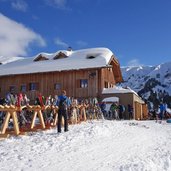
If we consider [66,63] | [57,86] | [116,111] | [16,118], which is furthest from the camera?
[66,63]

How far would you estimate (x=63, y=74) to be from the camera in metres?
30.5

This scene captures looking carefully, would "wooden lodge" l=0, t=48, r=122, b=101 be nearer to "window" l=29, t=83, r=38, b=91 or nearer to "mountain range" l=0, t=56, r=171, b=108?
"window" l=29, t=83, r=38, b=91

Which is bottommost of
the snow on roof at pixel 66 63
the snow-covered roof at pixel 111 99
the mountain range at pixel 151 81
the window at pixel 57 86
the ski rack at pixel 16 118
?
the ski rack at pixel 16 118

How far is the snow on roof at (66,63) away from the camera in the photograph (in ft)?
98.0

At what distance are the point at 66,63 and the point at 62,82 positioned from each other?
2375 mm

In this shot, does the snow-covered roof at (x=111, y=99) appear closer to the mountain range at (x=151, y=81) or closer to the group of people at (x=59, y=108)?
the group of people at (x=59, y=108)

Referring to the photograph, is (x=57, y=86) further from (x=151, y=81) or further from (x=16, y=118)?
(x=151, y=81)

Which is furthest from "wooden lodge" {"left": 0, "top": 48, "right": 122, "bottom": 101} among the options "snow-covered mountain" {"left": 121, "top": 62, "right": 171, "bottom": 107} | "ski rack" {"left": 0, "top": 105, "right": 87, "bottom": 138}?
"snow-covered mountain" {"left": 121, "top": 62, "right": 171, "bottom": 107}

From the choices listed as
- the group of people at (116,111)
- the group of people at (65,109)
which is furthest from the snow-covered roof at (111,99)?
the group of people at (65,109)

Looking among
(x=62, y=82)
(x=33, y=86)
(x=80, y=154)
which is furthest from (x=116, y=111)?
(x=80, y=154)

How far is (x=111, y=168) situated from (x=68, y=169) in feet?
3.21

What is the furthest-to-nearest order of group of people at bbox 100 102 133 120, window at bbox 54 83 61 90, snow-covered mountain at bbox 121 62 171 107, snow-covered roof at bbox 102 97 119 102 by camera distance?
1. snow-covered mountain at bbox 121 62 171 107
2. window at bbox 54 83 61 90
3. snow-covered roof at bbox 102 97 119 102
4. group of people at bbox 100 102 133 120

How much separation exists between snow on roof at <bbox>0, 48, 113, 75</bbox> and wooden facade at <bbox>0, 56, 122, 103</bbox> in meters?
0.45

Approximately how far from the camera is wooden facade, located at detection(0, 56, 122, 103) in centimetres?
2928
